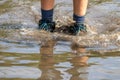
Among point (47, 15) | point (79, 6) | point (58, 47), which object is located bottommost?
point (58, 47)

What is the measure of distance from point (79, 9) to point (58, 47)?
26.0 inches

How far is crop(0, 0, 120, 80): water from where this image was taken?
8.93 ft

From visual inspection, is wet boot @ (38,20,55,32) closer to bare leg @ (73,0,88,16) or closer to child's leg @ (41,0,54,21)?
child's leg @ (41,0,54,21)

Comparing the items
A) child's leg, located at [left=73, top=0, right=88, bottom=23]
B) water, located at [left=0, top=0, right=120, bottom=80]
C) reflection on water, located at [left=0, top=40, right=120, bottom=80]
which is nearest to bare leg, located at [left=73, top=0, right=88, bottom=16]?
child's leg, located at [left=73, top=0, right=88, bottom=23]

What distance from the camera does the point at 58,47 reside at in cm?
346

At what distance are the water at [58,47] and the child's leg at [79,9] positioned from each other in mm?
165

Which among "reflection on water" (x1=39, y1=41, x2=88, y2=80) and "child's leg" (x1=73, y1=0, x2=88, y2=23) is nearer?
"reflection on water" (x1=39, y1=41, x2=88, y2=80)

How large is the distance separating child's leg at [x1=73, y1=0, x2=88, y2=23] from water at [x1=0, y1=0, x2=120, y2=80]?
0.16 metres

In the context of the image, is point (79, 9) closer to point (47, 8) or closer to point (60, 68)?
point (47, 8)

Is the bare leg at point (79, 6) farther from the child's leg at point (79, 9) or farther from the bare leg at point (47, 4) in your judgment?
the bare leg at point (47, 4)

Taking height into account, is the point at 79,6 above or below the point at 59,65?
above

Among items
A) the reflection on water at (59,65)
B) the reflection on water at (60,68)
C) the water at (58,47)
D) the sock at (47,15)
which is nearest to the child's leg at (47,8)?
the sock at (47,15)

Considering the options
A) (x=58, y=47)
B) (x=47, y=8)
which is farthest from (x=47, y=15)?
(x=58, y=47)

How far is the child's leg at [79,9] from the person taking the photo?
3926mm
